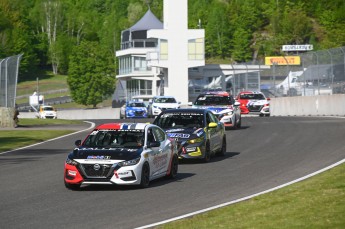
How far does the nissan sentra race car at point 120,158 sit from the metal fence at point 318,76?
3220cm

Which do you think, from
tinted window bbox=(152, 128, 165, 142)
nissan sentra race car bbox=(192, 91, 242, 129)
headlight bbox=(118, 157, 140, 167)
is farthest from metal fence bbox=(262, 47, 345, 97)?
headlight bbox=(118, 157, 140, 167)

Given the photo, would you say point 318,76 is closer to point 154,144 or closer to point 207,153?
point 207,153

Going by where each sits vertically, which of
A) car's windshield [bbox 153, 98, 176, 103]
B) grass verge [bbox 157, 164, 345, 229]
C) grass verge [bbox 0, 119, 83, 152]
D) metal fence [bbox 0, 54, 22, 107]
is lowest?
grass verge [bbox 0, 119, 83, 152]

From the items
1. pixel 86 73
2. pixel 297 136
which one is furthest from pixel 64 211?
pixel 86 73

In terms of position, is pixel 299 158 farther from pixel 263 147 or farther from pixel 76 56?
pixel 76 56

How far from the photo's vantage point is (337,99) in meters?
54.1

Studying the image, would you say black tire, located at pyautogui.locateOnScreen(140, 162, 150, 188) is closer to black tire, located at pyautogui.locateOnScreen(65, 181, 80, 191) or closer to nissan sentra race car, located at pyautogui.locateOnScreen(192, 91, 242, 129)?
black tire, located at pyautogui.locateOnScreen(65, 181, 80, 191)

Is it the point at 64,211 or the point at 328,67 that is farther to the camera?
the point at 328,67

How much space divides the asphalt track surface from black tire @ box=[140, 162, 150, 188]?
0.14 meters

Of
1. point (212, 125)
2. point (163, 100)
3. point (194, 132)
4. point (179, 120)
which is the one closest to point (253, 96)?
point (163, 100)

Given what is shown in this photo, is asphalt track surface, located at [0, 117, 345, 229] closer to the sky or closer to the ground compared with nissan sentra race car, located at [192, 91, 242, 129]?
closer to the ground

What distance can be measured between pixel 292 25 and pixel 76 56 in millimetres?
71053

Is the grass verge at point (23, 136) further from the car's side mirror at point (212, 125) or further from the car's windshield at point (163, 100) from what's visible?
the car's windshield at point (163, 100)

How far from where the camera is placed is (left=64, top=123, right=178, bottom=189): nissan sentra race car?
60.6 feet
